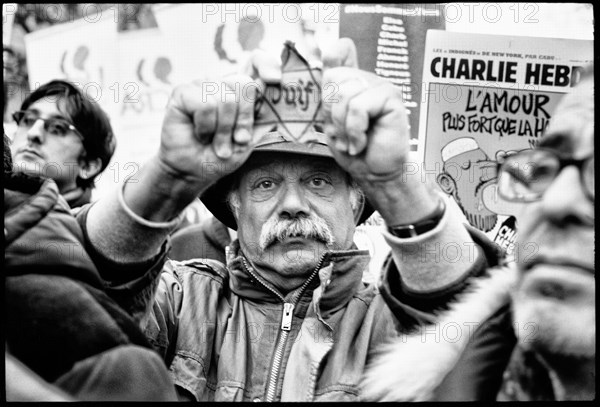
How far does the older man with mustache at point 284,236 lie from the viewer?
244cm

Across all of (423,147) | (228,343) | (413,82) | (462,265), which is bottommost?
(228,343)

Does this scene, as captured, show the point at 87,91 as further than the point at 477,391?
Yes

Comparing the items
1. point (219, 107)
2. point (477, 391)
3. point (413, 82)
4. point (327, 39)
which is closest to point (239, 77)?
point (219, 107)

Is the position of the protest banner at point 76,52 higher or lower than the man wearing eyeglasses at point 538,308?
higher

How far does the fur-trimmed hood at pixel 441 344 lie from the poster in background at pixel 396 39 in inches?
22.9

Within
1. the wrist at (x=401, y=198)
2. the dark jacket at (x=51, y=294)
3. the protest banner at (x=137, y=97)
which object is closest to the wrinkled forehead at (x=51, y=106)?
the protest banner at (x=137, y=97)

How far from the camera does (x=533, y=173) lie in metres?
2.58

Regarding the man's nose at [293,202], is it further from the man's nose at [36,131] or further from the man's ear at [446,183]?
the man's nose at [36,131]

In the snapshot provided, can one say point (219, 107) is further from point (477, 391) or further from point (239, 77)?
point (477, 391)

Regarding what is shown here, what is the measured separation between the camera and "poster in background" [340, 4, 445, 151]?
113 inches

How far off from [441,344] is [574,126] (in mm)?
785

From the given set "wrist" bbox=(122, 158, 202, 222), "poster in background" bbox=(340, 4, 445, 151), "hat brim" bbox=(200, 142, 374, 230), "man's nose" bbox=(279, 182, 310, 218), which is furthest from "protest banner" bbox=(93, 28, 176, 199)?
"poster in background" bbox=(340, 4, 445, 151)

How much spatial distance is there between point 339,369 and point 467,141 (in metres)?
0.90

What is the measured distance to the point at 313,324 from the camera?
290 cm
